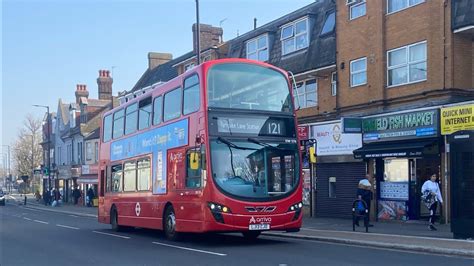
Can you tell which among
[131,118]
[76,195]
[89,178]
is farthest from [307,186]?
[76,195]

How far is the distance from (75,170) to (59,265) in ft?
161

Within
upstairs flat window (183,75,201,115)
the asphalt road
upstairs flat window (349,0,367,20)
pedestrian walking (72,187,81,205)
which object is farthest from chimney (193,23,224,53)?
upstairs flat window (183,75,201,115)

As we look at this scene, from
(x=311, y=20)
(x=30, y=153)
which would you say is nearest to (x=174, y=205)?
(x=311, y=20)

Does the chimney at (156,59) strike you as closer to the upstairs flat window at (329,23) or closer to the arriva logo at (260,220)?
the upstairs flat window at (329,23)

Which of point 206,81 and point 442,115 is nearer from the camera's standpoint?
point 206,81

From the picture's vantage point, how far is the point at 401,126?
2155 centimetres

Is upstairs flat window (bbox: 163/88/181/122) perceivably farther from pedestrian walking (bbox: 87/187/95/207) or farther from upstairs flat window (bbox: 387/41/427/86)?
pedestrian walking (bbox: 87/187/95/207)

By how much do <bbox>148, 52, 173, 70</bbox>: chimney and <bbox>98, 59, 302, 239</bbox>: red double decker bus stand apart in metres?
34.0

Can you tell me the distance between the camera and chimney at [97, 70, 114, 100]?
61.8m

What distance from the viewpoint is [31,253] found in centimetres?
1456

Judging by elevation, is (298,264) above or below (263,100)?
below

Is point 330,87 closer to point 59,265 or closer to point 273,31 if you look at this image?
point 273,31

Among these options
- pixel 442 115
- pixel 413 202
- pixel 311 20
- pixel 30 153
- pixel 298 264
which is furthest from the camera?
pixel 30 153

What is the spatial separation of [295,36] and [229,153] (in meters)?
16.1
